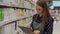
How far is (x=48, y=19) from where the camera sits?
2338mm

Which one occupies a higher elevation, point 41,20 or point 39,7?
point 39,7

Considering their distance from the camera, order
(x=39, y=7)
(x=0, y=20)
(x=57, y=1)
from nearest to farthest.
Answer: (x=0, y=20), (x=39, y=7), (x=57, y=1)

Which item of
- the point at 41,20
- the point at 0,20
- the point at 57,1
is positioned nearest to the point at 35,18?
the point at 41,20

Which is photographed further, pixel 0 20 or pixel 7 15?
pixel 7 15

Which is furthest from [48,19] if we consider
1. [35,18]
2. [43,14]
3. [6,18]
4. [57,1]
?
[57,1]

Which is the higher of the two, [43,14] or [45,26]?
[43,14]

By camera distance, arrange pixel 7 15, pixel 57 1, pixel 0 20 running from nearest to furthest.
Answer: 1. pixel 0 20
2. pixel 7 15
3. pixel 57 1

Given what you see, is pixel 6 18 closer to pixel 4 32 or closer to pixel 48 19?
pixel 4 32

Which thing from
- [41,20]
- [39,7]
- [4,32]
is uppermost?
[39,7]

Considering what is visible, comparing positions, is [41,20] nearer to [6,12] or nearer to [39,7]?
[39,7]

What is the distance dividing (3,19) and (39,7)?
1.75 ft

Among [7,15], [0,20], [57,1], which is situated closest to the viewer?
[0,20]

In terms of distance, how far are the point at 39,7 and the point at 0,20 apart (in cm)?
57

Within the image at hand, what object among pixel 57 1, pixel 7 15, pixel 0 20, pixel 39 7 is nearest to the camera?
pixel 0 20
